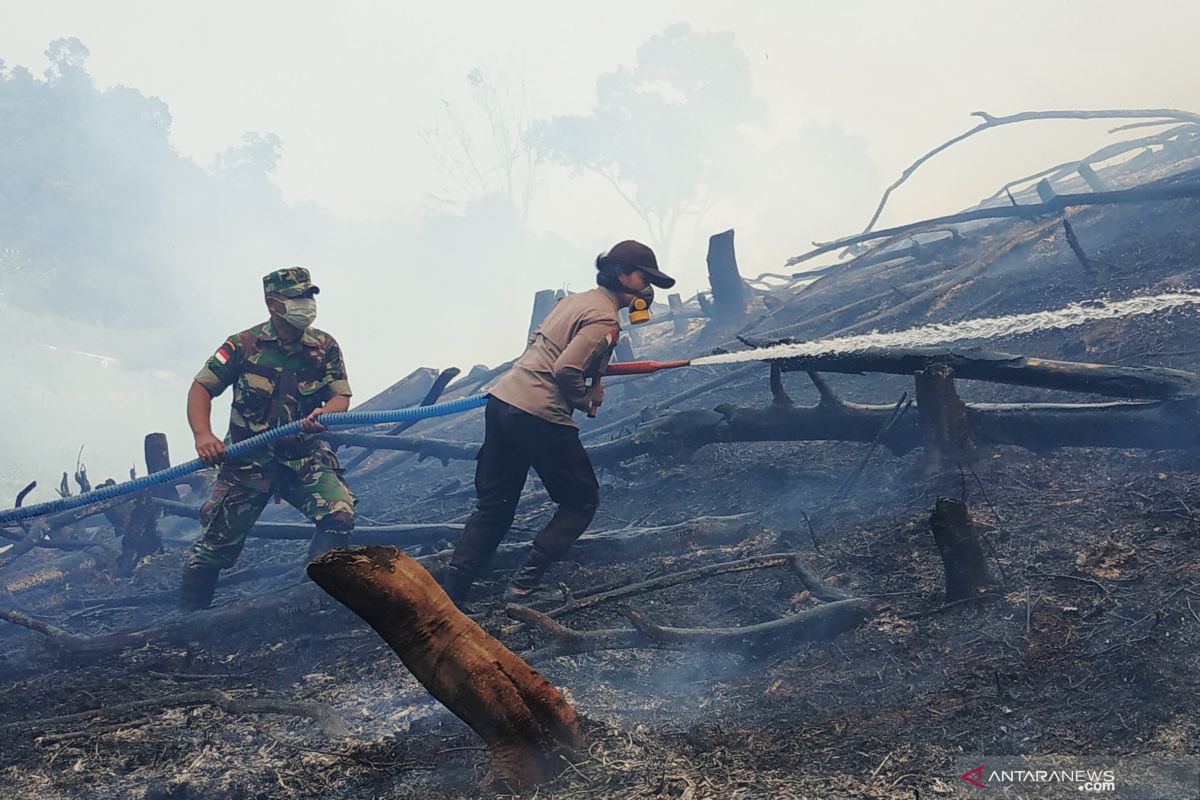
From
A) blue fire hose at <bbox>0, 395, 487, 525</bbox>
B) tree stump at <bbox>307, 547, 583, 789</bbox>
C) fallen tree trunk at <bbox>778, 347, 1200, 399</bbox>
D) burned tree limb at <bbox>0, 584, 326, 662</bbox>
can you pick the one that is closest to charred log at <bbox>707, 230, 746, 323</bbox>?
fallen tree trunk at <bbox>778, 347, 1200, 399</bbox>

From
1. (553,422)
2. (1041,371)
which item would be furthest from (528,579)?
(1041,371)

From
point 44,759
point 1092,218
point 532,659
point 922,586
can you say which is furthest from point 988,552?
point 1092,218

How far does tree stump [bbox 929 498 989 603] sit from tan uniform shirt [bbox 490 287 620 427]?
1988 millimetres

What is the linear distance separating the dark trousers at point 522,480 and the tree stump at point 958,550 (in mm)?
1906

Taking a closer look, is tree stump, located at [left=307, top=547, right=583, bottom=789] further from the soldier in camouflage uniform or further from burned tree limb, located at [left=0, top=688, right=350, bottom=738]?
the soldier in camouflage uniform

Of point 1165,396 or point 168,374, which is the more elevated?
point 168,374

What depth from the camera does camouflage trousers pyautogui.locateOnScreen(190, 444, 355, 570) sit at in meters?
5.19

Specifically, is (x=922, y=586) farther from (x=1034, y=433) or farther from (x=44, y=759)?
(x=44, y=759)

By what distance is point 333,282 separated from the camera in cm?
5825

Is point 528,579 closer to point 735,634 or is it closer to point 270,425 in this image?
point 735,634

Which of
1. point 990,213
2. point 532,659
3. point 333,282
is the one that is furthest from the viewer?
point 333,282

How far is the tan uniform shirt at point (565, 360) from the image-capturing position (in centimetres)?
423

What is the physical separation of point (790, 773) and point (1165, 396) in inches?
143

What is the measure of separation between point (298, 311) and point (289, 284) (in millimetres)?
216
